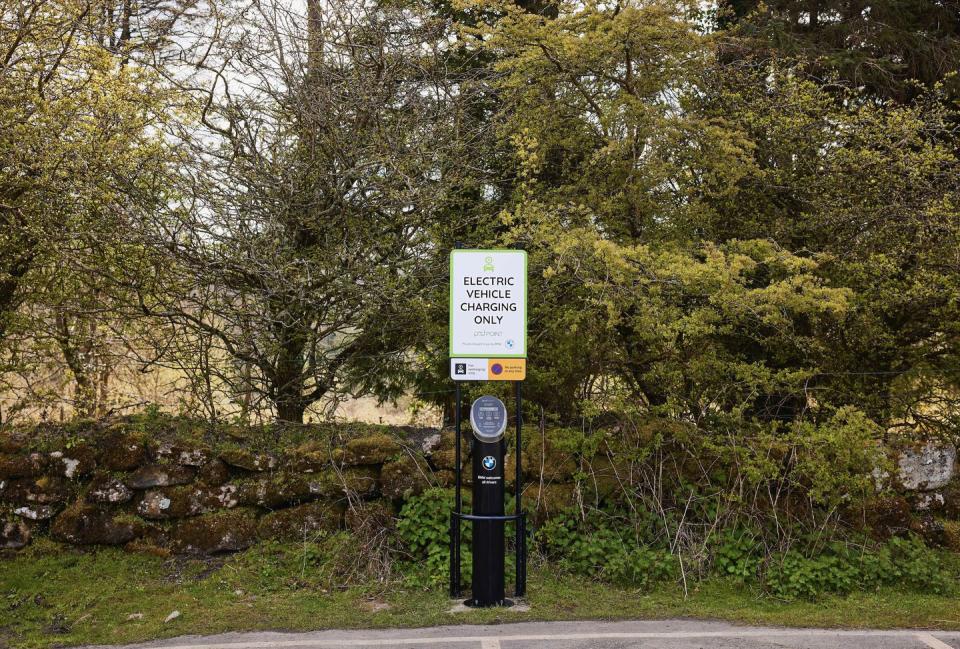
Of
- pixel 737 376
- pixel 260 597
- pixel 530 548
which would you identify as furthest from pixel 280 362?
pixel 737 376

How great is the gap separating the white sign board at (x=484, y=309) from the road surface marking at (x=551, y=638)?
214 centimetres

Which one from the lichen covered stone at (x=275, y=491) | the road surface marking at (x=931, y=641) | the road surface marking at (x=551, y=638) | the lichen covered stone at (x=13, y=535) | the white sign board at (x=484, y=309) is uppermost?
the white sign board at (x=484, y=309)

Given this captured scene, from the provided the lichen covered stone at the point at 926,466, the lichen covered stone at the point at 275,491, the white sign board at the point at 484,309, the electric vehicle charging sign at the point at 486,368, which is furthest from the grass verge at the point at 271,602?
the white sign board at the point at 484,309

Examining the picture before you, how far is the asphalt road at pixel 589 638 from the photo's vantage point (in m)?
5.68

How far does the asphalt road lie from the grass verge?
15cm

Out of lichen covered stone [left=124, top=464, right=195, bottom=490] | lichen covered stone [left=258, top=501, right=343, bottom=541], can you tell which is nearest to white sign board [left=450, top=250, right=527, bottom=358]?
lichen covered stone [left=258, top=501, right=343, bottom=541]

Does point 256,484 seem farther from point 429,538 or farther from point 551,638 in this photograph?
point 551,638

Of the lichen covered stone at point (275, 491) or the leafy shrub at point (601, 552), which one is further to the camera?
the lichen covered stone at point (275, 491)

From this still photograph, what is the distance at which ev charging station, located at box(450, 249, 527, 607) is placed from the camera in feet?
21.0

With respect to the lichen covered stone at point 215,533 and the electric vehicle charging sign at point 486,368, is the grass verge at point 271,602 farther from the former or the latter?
the electric vehicle charging sign at point 486,368

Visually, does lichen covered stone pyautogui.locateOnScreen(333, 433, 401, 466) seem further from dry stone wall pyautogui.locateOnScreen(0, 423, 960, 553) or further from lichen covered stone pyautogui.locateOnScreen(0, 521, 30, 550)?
lichen covered stone pyautogui.locateOnScreen(0, 521, 30, 550)

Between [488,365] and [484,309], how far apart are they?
18.0 inches

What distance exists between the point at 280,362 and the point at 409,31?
414 centimetres

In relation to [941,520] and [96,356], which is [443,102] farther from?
[941,520]
